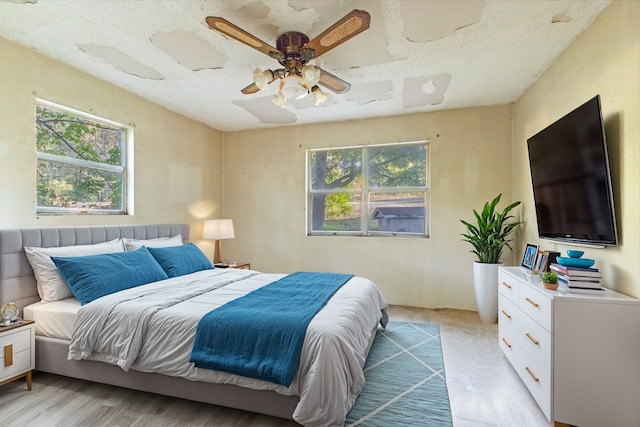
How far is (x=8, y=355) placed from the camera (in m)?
2.10

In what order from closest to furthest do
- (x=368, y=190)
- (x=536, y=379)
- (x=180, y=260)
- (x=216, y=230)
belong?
(x=536, y=379) → (x=180, y=260) → (x=216, y=230) → (x=368, y=190)

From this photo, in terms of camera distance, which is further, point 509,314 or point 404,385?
point 509,314

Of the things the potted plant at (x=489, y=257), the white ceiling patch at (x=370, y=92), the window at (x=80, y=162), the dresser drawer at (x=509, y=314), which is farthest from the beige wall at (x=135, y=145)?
the dresser drawer at (x=509, y=314)

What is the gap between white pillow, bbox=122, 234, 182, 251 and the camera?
310 centimetres

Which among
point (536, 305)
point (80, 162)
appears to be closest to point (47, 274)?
point (80, 162)

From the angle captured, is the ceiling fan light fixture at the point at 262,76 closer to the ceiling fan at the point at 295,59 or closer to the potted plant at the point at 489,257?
the ceiling fan at the point at 295,59

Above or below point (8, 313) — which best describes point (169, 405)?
below

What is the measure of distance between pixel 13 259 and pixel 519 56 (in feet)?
14.0

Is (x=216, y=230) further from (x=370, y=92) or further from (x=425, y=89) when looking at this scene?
(x=425, y=89)

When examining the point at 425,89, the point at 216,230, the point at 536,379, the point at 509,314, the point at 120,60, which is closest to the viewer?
the point at 536,379

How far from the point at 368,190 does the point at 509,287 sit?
232cm

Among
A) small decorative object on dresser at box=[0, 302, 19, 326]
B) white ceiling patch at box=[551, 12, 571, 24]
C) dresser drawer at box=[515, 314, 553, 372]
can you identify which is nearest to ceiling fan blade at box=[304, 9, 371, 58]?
white ceiling patch at box=[551, 12, 571, 24]

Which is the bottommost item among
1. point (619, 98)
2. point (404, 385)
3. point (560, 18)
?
point (404, 385)

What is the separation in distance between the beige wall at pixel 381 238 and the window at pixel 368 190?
0.44 feet
